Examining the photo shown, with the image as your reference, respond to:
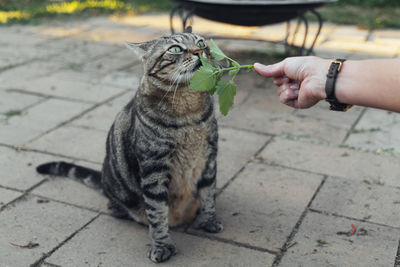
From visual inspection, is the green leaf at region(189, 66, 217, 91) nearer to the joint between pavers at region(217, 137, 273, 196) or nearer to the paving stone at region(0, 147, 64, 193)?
the joint between pavers at region(217, 137, 273, 196)

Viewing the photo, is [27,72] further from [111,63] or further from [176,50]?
[176,50]

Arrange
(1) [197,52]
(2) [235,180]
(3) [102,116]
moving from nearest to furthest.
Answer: (1) [197,52] < (2) [235,180] < (3) [102,116]

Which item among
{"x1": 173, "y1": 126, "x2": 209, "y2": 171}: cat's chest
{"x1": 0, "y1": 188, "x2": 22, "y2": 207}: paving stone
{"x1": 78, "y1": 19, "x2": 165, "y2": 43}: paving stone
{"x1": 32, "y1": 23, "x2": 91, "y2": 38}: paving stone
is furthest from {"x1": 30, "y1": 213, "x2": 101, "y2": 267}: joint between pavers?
{"x1": 32, "y1": 23, "x2": 91, "y2": 38}: paving stone

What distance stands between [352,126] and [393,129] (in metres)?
0.35

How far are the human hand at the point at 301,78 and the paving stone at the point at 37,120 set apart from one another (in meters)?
2.52

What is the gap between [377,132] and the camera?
14.1 feet

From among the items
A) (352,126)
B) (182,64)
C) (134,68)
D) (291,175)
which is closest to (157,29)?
(134,68)

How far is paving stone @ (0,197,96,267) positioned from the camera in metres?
2.77

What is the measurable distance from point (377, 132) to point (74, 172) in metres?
2.62

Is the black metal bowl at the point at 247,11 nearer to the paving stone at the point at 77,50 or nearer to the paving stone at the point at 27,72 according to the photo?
the paving stone at the point at 77,50

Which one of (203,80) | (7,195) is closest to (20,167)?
(7,195)

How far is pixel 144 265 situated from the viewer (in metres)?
2.70

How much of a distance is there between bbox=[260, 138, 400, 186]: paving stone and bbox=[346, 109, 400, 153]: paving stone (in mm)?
168

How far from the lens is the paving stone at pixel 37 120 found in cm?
424
